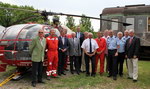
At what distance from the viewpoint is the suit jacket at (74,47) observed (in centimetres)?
729

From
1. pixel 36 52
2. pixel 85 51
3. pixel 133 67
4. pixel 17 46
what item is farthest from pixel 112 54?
pixel 17 46

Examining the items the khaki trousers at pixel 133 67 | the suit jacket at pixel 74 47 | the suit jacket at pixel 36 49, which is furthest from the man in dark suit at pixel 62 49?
the khaki trousers at pixel 133 67

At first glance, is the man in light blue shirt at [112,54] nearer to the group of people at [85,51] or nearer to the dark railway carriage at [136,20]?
the group of people at [85,51]

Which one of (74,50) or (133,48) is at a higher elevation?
(133,48)

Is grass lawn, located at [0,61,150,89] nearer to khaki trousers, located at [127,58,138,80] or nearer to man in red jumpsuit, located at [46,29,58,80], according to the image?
khaki trousers, located at [127,58,138,80]

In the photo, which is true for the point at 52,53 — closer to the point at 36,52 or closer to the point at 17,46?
the point at 36,52

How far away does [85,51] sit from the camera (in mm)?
6992

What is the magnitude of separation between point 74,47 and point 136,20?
6396 mm

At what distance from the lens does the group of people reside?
5.91m

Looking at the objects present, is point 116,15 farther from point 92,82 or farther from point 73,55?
point 92,82

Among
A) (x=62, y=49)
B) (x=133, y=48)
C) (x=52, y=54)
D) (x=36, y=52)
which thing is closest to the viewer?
(x=36, y=52)

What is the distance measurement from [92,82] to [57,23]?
3343mm

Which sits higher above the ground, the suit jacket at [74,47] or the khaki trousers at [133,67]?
the suit jacket at [74,47]

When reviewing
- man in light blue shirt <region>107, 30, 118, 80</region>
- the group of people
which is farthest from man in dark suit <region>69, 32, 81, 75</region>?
man in light blue shirt <region>107, 30, 118, 80</region>
